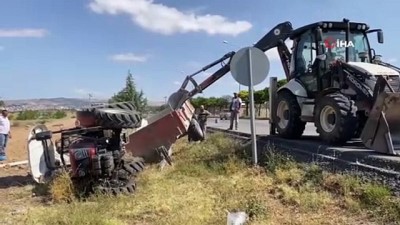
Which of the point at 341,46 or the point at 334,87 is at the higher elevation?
the point at 341,46

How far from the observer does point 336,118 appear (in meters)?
8.97

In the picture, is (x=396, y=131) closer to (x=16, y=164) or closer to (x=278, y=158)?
(x=278, y=158)

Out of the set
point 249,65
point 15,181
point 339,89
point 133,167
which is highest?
point 249,65

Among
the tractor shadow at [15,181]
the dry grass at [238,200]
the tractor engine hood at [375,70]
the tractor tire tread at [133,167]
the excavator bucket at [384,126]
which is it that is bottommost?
the tractor shadow at [15,181]

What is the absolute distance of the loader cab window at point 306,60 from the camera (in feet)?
35.6

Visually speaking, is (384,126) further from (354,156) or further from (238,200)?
(238,200)

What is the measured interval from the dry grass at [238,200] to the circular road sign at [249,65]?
5.14ft

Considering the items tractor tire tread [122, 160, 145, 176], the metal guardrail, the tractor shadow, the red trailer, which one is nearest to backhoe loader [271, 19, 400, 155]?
the metal guardrail

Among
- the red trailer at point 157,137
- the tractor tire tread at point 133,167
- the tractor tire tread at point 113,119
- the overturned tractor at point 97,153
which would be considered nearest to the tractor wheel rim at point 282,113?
the red trailer at point 157,137

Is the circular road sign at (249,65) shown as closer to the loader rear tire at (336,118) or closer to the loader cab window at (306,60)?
the loader rear tire at (336,118)

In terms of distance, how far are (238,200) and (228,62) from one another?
673 centimetres

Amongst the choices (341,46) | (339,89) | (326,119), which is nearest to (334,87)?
(339,89)

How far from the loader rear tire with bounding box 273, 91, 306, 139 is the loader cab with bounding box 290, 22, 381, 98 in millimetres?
488

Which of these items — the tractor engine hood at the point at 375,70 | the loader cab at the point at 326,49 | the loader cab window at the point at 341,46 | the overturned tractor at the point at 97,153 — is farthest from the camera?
the loader cab window at the point at 341,46
